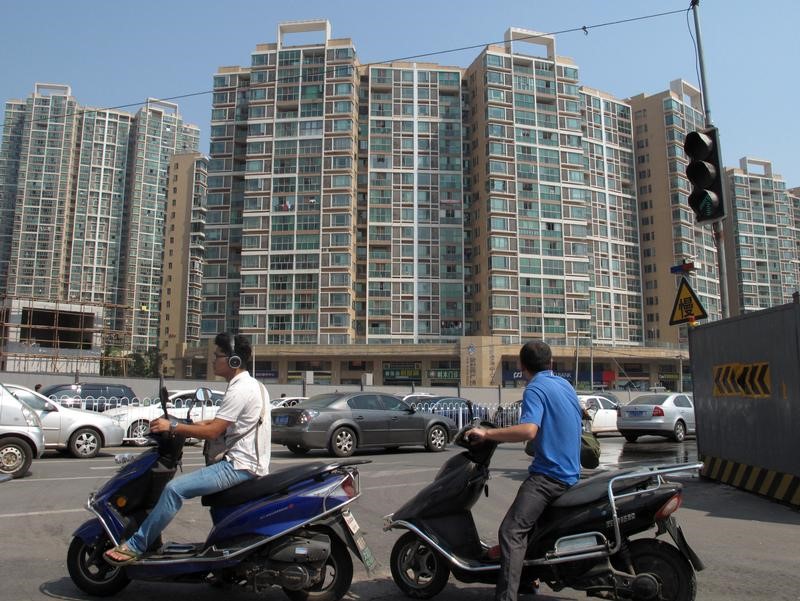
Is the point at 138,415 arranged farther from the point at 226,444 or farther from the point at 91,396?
the point at 226,444

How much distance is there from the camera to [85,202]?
112 m

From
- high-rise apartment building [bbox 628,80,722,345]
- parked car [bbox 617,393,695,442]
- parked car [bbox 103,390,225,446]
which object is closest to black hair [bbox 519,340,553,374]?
parked car [bbox 103,390,225,446]

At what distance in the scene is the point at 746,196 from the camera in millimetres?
104375

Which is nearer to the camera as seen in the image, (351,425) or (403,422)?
(351,425)

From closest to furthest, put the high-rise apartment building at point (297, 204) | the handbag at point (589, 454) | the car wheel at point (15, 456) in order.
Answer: the handbag at point (589, 454) → the car wheel at point (15, 456) → the high-rise apartment building at point (297, 204)

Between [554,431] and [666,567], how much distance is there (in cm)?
109

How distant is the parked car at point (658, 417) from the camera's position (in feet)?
61.5

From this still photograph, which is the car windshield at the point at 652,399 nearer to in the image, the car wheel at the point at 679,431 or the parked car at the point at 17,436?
→ the car wheel at the point at 679,431

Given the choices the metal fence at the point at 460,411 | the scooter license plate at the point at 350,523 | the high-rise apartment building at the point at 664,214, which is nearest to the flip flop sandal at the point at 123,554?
the scooter license plate at the point at 350,523

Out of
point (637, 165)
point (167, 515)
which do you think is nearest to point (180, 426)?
point (167, 515)

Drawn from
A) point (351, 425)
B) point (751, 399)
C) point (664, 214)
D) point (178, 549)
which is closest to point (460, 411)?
point (351, 425)

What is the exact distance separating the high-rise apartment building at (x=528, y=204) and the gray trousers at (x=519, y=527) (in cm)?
6703

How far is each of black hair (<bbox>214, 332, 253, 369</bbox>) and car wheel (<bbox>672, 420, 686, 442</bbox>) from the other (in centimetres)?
1702

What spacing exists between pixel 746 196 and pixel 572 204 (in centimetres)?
4640
